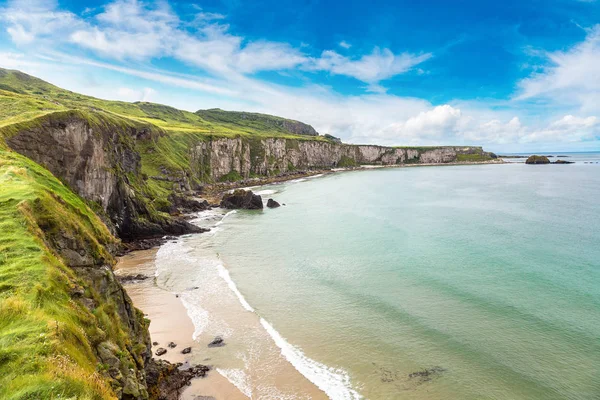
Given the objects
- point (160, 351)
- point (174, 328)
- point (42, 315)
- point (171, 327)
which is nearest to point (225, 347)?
point (160, 351)

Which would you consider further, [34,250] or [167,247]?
[167,247]

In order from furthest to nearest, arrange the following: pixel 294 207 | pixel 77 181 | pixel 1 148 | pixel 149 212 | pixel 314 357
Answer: pixel 294 207, pixel 149 212, pixel 77 181, pixel 1 148, pixel 314 357

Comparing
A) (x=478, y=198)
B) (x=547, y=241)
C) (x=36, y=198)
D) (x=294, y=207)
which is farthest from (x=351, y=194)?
(x=36, y=198)

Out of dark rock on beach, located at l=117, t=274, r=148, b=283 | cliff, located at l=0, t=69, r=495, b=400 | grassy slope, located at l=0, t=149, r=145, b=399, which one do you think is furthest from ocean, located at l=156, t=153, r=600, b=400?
grassy slope, located at l=0, t=149, r=145, b=399

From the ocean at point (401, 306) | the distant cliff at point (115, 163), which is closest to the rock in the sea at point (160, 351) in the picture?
the ocean at point (401, 306)

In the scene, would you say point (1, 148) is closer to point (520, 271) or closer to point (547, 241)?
point (520, 271)

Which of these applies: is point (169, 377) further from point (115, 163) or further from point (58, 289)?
point (115, 163)

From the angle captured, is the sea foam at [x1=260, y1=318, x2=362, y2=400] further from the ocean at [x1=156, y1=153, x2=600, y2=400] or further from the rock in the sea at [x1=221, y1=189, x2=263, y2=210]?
the rock in the sea at [x1=221, y1=189, x2=263, y2=210]
